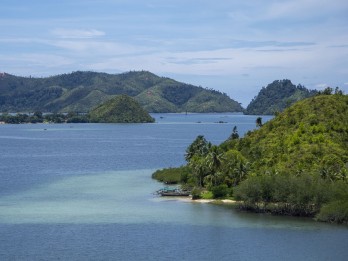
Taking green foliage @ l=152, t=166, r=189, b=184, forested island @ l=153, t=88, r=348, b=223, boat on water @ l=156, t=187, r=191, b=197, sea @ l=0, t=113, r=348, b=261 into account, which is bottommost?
sea @ l=0, t=113, r=348, b=261

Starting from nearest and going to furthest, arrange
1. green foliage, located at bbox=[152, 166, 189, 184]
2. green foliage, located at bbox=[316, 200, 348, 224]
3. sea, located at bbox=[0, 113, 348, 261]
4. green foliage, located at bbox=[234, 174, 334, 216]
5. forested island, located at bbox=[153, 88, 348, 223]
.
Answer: sea, located at bbox=[0, 113, 348, 261] < green foliage, located at bbox=[316, 200, 348, 224] < green foliage, located at bbox=[234, 174, 334, 216] < forested island, located at bbox=[153, 88, 348, 223] < green foliage, located at bbox=[152, 166, 189, 184]

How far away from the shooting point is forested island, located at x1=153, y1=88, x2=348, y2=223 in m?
97.1

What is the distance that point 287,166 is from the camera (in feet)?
382

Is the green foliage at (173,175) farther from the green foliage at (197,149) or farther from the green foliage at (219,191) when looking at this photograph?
the green foliage at (219,191)

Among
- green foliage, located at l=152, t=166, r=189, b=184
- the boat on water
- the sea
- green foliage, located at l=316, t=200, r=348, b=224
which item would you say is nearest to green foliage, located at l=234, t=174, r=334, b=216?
the sea

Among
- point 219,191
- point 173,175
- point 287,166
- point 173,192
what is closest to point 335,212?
point 287,166

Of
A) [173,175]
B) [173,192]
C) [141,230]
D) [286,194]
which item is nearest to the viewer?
[141,230]

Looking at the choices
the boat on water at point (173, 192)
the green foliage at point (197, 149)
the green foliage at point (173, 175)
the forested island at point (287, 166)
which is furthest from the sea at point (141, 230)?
the green foliage at point (197, 149)

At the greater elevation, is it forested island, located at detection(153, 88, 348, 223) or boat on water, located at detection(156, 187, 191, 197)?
forested island, located at detection(153, 88, 348, 223)

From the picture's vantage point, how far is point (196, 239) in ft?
282

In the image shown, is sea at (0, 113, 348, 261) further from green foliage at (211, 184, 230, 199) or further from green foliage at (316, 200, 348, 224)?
green foliage at (211, 184, 230, 199)

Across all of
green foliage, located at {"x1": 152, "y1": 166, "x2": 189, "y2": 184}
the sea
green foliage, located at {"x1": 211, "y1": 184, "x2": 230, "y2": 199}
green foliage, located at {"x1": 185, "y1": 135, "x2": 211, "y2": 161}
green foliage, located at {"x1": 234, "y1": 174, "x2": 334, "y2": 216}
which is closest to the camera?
the sea

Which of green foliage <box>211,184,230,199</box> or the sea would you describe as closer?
the sea

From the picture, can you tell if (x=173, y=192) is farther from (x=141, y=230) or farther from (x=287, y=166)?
(x=141, y=230)
